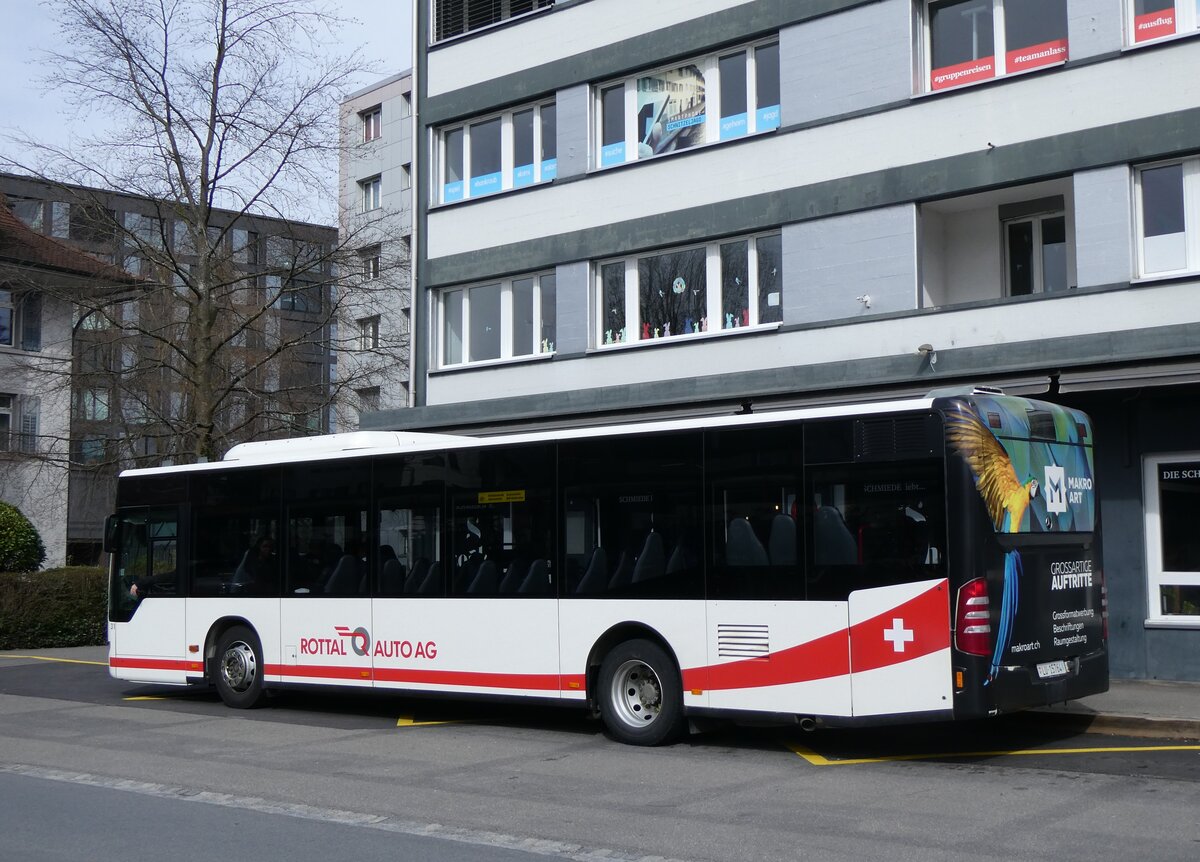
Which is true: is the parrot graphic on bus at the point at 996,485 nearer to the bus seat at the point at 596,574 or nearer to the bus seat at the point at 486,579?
the bus seat at the point at 596,574

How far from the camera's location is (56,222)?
2706 cm

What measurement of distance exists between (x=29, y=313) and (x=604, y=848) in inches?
1498

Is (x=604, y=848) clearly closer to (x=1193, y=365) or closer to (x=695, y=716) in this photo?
(x=695, y=716)

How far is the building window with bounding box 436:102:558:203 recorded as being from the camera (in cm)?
2311

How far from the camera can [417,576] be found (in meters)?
14.2

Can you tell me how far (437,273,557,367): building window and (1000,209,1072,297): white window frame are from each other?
25.2ft

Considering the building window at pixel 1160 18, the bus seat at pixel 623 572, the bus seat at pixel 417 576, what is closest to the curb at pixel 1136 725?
the bus seat at pixel 623 572

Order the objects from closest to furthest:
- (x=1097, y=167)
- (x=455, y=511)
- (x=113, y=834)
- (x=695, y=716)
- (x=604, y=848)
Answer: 1. (x=604, y=848)
2. (x=113, y=834)
3. (x=695, y=716)
4. (x=455, y=511)
5. (x=1097, y=167)

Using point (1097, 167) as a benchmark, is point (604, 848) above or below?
below

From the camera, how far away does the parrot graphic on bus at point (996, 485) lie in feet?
34.0

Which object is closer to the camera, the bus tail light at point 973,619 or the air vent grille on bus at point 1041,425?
the bus tail light at point 973,619

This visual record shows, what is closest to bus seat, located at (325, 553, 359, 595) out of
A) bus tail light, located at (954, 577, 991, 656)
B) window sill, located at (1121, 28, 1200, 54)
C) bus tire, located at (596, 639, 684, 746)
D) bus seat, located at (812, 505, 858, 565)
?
bus tire, located at (596, 639, 684, 746)

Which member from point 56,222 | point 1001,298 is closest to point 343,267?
point 56,222

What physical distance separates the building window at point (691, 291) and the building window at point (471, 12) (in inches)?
196
